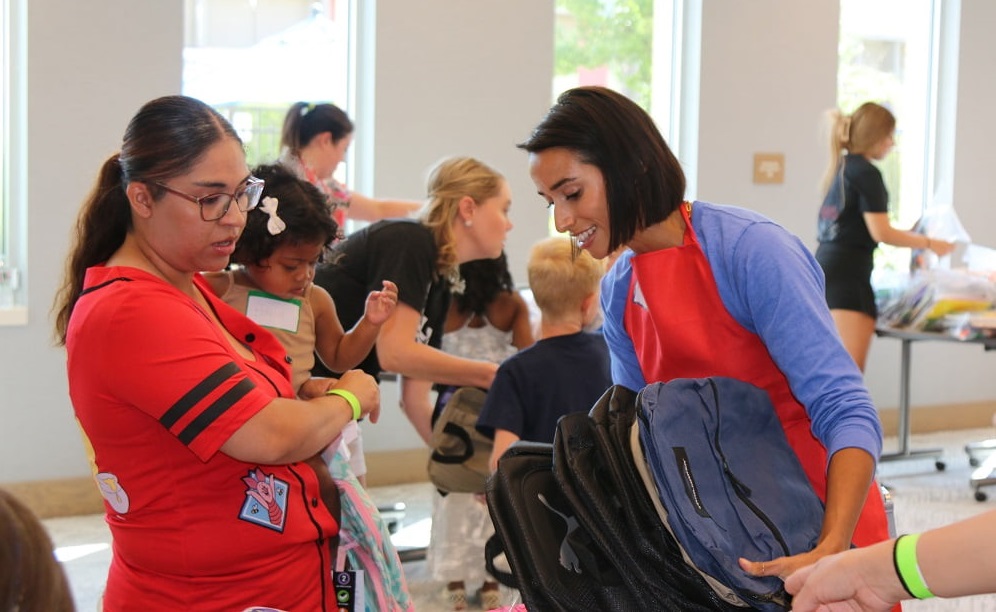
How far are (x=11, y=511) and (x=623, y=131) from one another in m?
1.08

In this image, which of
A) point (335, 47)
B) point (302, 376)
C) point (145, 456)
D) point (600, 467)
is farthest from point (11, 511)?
point (335, 47)

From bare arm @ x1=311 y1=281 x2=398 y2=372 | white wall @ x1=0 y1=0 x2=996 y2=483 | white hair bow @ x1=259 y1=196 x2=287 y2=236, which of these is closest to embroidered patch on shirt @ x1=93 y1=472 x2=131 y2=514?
white hair bow @ x1=259 y1=196 x2=287 y2=236

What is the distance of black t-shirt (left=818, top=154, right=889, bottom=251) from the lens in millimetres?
5285

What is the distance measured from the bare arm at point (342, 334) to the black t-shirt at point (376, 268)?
52cm

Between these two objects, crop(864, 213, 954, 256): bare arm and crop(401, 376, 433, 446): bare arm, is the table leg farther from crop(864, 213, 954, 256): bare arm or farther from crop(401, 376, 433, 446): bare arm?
crop(401, 376, 433, 446): bare arm

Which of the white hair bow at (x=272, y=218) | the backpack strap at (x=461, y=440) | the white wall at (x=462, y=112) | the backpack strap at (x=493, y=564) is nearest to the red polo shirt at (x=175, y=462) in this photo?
the backpack strap at (x=493, y=564)

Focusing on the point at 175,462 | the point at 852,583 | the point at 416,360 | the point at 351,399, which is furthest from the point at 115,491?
the point at 416,360

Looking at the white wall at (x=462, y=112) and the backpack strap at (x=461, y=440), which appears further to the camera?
the white wall at (x=462, y=112)

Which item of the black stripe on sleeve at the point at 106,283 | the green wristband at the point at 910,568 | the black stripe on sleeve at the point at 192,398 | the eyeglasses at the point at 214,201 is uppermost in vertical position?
the eyeglasses at the point at 214,201

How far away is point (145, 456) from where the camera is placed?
160 centimetres

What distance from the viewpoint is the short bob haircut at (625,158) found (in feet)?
5.71

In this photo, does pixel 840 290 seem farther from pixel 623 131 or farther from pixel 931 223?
pixel 623 131

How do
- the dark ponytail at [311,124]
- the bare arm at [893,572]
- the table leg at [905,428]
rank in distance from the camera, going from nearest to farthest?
the bare arm at [893,572], the dark ponytail at [311,124], the table leg at [905,428]

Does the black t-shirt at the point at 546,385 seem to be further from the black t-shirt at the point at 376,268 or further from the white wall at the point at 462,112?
the white wall at the point at 462,112
